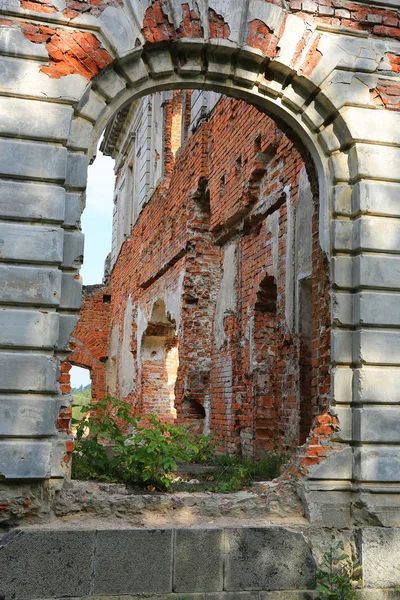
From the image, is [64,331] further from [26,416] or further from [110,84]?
[110,84]

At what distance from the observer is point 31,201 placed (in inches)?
183

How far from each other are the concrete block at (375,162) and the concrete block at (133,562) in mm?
3173

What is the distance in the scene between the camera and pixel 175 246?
1264 cm

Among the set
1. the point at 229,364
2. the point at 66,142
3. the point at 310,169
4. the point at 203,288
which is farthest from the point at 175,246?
the point at 66,142

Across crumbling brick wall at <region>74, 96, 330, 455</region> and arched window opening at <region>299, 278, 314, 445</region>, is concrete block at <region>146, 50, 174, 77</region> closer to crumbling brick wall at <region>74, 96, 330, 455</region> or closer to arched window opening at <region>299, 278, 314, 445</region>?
crumbling brick wall at <region>74, 96, 330, 455</region>

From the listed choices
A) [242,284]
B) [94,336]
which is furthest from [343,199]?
[94,336]

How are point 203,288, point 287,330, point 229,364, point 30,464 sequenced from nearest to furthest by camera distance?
point 30,464
point 287,330
point 229,364
point 203,288

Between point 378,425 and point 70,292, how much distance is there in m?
2.52

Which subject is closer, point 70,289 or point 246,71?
point 70,289

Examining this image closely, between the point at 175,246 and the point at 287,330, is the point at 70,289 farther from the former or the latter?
the point at 175,246

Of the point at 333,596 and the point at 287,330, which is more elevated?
the point at 287,330

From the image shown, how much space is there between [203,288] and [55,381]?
280 inches

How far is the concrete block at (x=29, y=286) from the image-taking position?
14.9 ft

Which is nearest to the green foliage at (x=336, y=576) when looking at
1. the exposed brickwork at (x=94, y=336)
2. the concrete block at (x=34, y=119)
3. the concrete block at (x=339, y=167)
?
the concrete block at (x=339, y=167)
